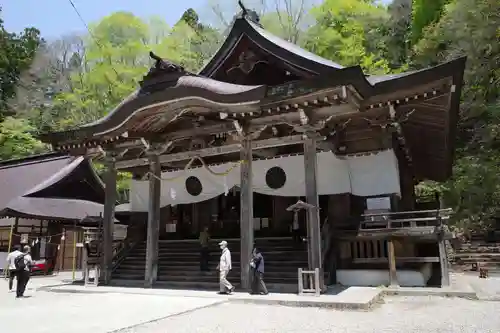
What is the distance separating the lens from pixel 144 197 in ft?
50.4

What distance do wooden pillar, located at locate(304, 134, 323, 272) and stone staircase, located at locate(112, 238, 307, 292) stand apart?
958 mm

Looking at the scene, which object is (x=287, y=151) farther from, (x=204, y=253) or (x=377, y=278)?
(x=377, y=278)

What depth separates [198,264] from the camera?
12.0 m

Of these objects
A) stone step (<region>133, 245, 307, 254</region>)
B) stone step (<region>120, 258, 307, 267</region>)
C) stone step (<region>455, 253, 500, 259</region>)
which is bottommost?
stone step (<region>455, 253, 500, 259</region>)

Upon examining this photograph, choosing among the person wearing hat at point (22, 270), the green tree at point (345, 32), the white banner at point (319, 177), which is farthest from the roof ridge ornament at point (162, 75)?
the green tree at point (345, 32)

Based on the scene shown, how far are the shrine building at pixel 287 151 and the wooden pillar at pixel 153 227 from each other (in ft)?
0.10

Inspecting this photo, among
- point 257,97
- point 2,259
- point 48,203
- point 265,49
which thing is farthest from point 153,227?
point 2,259

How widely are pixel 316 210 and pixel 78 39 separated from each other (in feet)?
104

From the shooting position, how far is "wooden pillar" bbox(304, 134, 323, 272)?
911 centimetres

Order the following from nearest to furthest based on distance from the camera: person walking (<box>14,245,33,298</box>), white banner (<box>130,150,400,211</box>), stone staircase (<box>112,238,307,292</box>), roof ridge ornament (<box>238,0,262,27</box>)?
person walking (<box>14,245,33,298</box>)
stone staircase (<box>112,238,307,292</box>)
white banner (<box>130,150,400,211</box>)
roof ridge ornament (<box>238,0,262,27</box>)

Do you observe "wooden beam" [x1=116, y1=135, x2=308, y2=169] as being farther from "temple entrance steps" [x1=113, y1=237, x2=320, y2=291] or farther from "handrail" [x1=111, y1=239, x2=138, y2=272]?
"temple entrance steps" [x1=113, y1=237, x2=320, y2=291]

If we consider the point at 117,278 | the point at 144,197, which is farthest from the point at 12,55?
the point at 117,278

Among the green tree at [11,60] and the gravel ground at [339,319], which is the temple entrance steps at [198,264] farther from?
the green tree at [11,60]

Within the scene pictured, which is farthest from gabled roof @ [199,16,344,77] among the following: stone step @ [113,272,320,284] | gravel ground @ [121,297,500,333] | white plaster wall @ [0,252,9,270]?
white plaster wall @ [0,252,9,270]
